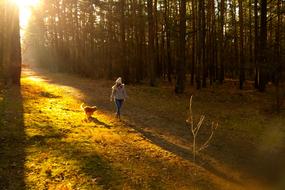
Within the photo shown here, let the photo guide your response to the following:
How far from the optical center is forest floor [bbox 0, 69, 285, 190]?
1034 cm

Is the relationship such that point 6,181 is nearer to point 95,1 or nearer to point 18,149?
point 18,149

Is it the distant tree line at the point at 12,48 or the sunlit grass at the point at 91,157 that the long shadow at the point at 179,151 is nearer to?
the sunlit grass at the point at 91,157

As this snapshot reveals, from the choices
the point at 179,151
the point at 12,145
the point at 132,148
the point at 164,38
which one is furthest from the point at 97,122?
the point at 164,38

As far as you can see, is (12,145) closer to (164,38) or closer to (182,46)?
(182,46)

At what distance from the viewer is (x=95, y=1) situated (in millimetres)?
26594

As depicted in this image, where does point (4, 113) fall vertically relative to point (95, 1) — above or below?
below

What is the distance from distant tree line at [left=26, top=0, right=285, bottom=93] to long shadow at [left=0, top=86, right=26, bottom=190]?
1247 cm

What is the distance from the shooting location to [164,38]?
47531 mm

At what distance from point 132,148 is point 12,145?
3.54 m

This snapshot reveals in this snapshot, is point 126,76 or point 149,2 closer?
point 149,2

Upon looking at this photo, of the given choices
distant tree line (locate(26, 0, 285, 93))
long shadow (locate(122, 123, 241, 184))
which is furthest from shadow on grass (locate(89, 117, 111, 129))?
distant tree line (locate(26, 0, 285, 93))

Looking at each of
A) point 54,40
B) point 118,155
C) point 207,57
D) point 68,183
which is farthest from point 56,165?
point 54,40

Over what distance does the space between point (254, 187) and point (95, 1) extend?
18.8m

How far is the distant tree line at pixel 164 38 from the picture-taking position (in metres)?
30.7
